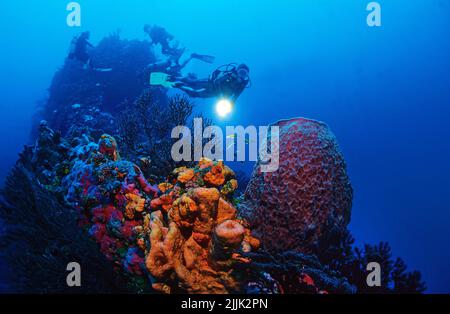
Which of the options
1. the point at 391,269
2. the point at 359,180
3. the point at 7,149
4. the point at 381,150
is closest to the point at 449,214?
the point at 359,180

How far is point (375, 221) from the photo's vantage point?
5112 cm

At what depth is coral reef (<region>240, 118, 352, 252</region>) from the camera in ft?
10.7

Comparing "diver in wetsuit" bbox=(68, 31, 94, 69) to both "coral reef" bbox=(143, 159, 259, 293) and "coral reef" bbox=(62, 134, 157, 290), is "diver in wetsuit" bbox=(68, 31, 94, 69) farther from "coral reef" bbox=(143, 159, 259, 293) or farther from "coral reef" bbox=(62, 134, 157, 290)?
"coral reef" bbox=(143, 159, 259, 293)

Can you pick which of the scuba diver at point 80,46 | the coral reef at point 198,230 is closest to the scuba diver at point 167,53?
the scuba diver at point 80,46

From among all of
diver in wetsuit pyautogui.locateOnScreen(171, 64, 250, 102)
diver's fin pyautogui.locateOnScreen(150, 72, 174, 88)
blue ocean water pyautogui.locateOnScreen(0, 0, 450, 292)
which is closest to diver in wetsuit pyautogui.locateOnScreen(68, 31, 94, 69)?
diver's fin pyautogui.locateOnScreen(150, 72, 174, 88)

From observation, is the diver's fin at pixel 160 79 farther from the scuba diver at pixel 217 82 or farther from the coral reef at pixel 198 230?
the coral reef at pixel 198 230

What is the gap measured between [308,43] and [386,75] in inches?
906

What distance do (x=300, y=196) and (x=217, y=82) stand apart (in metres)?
6.46

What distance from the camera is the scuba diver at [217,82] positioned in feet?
27.8

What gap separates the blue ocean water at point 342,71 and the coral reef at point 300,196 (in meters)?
46.6

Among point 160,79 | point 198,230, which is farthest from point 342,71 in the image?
point 198,230

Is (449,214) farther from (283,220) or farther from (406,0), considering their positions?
(283,220)

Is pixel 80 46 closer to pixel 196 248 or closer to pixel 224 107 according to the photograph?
pixel 224 107

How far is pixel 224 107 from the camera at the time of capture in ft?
28.0
